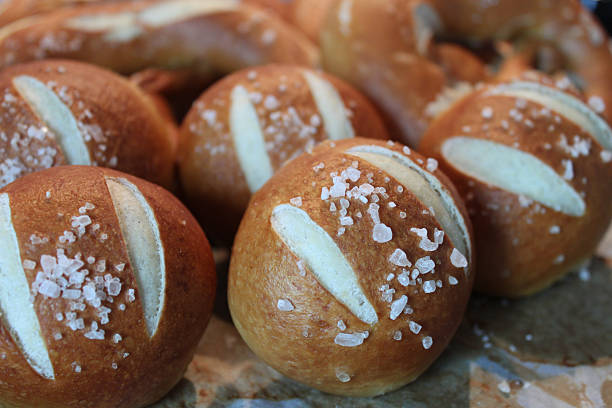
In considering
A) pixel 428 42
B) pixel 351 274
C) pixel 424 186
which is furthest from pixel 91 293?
pixel 428 42

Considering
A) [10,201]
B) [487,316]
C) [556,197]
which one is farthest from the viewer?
[487,316]

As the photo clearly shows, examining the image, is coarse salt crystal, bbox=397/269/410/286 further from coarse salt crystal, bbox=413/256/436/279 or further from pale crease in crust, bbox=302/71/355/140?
pale crease in crust, bbox=302/71/355/140

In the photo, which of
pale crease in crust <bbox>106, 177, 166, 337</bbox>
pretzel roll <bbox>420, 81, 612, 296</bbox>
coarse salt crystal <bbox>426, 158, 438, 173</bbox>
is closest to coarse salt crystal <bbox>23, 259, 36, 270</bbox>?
pale crease in crust <bbox>106, 177, 166, 337</bbox>

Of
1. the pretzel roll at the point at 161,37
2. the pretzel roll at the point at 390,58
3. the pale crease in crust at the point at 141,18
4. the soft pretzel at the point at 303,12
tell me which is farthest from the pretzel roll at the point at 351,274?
the soft pretzel at the point at 303,12

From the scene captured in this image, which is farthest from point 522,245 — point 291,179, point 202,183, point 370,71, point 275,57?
point 275,57

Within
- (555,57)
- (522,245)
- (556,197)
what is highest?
(555,57)

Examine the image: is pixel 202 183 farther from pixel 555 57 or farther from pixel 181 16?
pixel 555 57

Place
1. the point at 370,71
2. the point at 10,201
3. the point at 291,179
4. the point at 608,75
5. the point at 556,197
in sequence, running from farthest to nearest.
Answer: the point at 608,75, the point at 370,71, the point at 556,197, the point at 291,179, the point at 10,201
